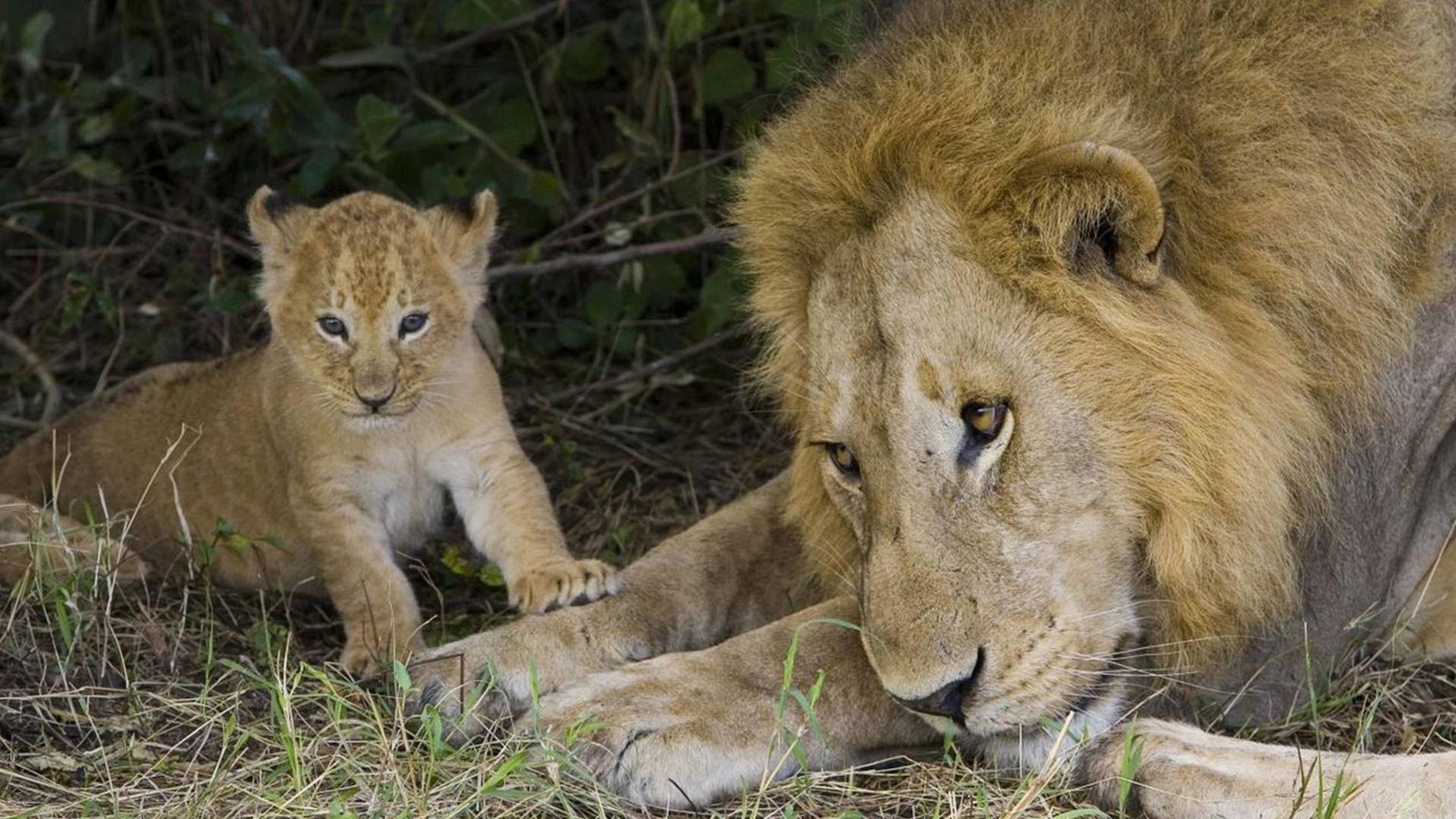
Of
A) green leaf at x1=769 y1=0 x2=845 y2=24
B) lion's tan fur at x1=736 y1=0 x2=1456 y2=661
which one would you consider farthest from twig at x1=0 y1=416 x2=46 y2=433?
lion's tan fur at x1=736 y1=0 x2=1456 y2=661

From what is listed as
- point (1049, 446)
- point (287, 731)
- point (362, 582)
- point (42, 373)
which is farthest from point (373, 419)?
point (42, 373)

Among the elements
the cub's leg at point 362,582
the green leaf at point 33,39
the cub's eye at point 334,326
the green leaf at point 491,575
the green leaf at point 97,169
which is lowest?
the green leaf at point 491,575

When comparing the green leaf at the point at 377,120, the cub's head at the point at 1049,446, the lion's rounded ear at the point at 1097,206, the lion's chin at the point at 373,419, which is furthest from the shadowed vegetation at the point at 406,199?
the lion's rounded ear at the point at 1097,206

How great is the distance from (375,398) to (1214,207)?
1.61 m

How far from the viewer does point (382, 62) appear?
5.29m

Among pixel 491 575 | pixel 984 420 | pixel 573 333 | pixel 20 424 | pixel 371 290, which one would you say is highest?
pixel 984 420

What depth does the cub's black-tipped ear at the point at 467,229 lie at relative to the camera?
3893 mm

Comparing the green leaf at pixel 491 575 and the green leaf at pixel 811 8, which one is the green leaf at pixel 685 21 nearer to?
the green leaf at pixel 811 8

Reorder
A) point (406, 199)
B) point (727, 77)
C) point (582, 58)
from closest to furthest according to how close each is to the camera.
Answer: point (727, 77) < point (406, 199) < point (582, 58)

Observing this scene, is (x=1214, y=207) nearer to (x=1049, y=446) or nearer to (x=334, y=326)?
(x=1049, y=446)

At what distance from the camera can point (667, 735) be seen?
3.04 m

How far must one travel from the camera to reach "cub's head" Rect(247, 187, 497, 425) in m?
3.71

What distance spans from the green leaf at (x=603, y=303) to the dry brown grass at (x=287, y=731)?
803 millimetres

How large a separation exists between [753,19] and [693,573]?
212 cm
